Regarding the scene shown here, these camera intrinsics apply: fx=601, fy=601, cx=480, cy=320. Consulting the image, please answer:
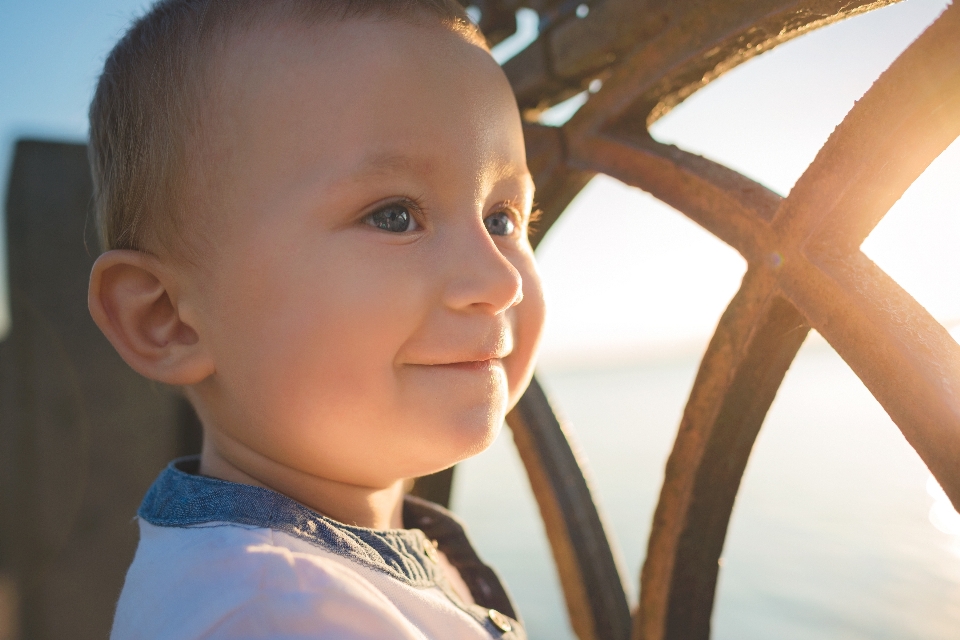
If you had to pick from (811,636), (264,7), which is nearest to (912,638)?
(811,636)

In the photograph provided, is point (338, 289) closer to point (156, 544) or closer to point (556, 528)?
point (156, 544)

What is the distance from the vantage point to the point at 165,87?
2.20 ft

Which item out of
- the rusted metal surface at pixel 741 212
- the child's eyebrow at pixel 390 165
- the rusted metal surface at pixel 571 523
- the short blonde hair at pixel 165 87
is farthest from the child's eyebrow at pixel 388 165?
the rusted metal surface at pixel 571 523

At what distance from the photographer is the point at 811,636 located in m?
2.06

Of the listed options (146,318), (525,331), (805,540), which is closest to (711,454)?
(525,331)

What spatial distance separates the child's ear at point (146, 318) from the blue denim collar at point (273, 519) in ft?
0.41

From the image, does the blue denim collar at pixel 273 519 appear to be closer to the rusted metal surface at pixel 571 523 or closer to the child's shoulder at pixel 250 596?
the child's shoulder at pixel 250 596

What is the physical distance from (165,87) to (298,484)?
1.54 feet

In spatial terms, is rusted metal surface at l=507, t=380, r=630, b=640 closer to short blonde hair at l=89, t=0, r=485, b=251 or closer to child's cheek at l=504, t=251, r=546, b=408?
child's cheek at l=504, t=251, r=546, b=408

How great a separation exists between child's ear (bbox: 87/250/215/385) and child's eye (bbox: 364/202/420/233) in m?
0.24

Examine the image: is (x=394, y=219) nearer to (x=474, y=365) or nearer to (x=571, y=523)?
(x=474, y=365)

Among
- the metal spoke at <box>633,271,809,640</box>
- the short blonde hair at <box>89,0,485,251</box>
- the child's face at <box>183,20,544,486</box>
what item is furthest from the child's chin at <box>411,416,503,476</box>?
the short blonde hair at <box>89,0,485,251</box>

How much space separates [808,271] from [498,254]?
287mm

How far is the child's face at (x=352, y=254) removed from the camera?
583 mm
